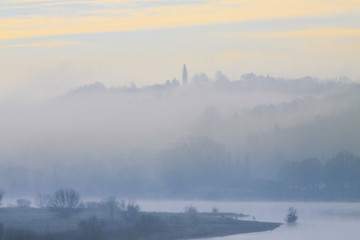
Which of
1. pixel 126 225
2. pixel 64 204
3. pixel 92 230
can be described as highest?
pixel 64 204

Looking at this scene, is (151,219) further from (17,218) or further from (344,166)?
(344,166)

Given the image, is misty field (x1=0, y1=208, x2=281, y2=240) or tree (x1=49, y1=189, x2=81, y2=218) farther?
tree (x1=49, y1=189, x2=81, y2=218)

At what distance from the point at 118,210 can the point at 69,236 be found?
3283 cm

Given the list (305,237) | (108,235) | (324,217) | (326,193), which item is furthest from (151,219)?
(326,193)

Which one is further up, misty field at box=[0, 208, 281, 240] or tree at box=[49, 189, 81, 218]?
tree at box=[49, 189, 81, 218]

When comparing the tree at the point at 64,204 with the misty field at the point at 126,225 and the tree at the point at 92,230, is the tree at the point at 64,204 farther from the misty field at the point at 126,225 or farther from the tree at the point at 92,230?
the tree at the point at 92,230

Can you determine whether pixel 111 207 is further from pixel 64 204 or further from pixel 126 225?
pixel 126 225

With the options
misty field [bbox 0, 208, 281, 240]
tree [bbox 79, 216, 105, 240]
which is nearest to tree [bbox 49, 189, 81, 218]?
misty field [bbox 0, 208, 281, 240]

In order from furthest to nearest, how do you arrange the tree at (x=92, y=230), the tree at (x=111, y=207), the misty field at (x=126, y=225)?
1. the tree at (x=111, y=207)
2. the misty field at (x=126, y=225)
3. the tree at (x=92, y=230)

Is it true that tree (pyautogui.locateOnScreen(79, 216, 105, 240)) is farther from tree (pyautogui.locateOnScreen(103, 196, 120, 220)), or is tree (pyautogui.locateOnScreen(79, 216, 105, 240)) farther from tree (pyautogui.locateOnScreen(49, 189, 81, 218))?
tree (pyautogui.locateOnScreen(49, 189, 81, 218))

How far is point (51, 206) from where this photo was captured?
113188mm

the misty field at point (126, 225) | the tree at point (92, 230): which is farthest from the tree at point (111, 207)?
the tree at point (92, 230)

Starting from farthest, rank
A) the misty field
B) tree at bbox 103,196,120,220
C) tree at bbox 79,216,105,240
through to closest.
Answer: tree at bbox 103,196,120,220, the misty field, tree at bbox 79,216,105,240

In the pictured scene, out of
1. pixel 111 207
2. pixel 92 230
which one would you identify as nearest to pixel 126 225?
pixel 92 230
